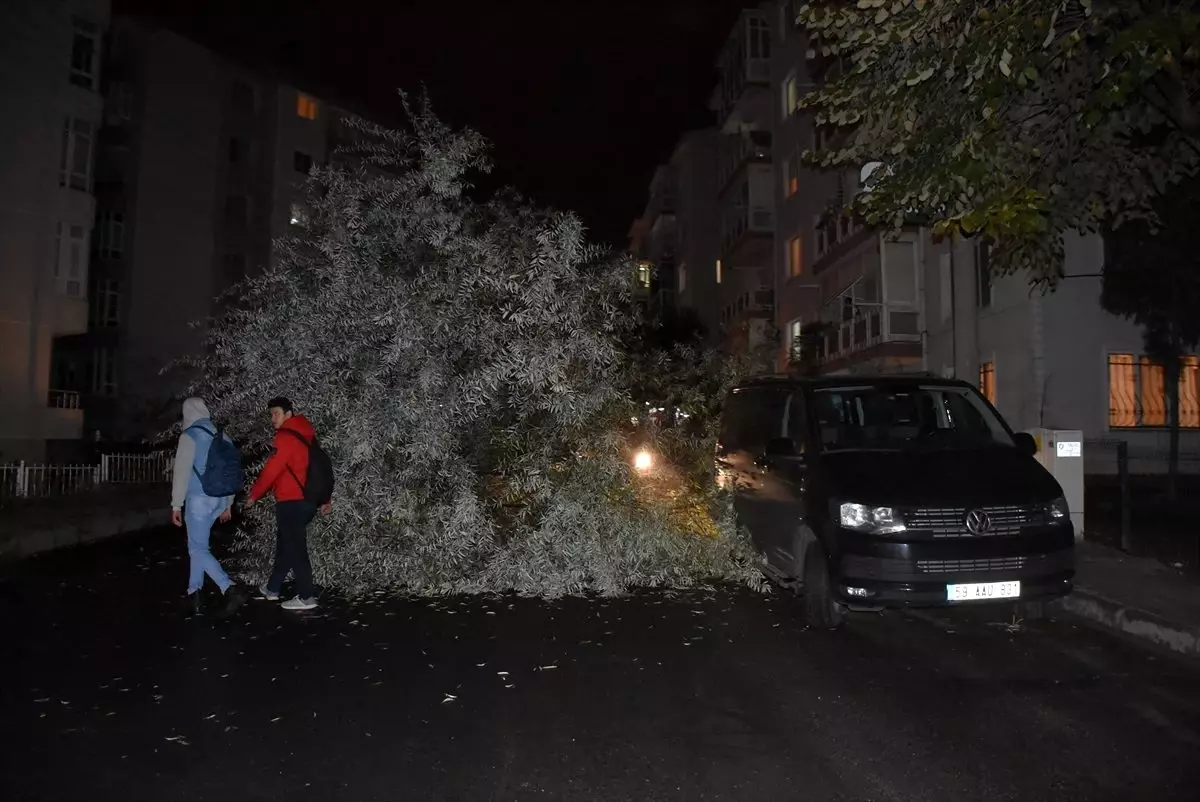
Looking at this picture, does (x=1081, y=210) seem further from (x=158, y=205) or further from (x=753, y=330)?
(x=158, y=205)

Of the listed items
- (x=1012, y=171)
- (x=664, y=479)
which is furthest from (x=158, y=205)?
(x=1012, y=171)

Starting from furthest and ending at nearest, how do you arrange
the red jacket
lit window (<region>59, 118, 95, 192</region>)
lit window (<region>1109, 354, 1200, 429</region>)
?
1. lit window (<region>59, 118, 95, 192</region>)
2. lit window (<region>1109, 354, 1200, 429</region>)
3. the red jacket

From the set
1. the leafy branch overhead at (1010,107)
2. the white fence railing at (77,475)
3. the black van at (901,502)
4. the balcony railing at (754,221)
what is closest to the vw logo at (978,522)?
the black van at (901,502)

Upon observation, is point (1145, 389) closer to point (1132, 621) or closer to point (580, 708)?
point (1132, 621)

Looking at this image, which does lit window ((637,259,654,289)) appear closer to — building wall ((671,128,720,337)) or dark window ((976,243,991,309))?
dark window ((976,243,991,309))

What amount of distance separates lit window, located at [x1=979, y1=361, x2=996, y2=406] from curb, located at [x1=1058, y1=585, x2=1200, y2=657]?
14538 millimetres

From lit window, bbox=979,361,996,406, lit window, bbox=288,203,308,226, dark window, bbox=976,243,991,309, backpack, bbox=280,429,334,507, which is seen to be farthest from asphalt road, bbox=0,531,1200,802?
dark window, bbox=976,243,991,309

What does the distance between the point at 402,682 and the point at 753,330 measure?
33696mm

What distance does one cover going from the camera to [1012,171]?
364 inches

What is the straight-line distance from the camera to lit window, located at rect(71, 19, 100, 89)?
83.8ft

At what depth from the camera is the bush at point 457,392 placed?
31.3ft

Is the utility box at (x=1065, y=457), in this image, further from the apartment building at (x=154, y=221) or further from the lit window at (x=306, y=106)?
the lit window at (x=306, y=106)

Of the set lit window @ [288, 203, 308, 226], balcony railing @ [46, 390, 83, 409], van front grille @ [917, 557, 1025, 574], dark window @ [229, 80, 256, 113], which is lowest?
van front grille @ [917, 557, 1025, 574]

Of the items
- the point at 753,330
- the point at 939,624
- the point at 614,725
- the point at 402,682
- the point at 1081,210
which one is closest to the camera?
the point at 614,725
